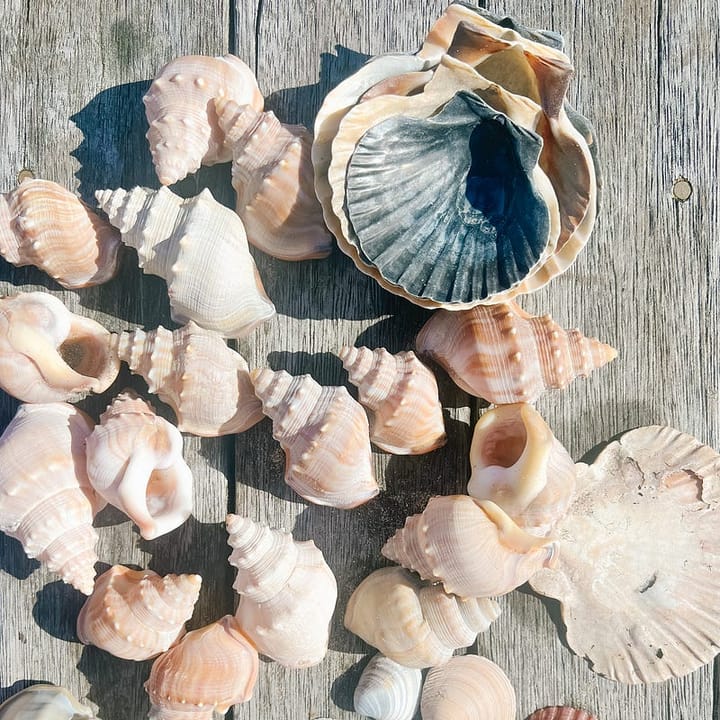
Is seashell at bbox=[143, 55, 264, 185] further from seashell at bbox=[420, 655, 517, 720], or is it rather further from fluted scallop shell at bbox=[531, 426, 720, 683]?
seashell at bbox=[420, 655, 517, 720]

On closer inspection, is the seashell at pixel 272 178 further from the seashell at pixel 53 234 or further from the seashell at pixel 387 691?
the seashell at pixel 387 691

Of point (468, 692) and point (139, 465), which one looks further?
point (468, 692)

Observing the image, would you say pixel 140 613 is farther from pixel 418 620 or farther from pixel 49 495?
pixel 418 620

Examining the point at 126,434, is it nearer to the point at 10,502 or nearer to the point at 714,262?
the point at 10,502

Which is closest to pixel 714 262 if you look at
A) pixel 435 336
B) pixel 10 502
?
pixel 435 336

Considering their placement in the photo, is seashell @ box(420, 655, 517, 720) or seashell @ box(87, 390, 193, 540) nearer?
seashell @ box(87, 390, 193, 540)

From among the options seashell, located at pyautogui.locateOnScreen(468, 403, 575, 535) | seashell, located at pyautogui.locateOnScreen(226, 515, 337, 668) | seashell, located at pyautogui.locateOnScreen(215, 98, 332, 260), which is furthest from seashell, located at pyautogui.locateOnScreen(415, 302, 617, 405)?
seashell, located at pyautogui.locateOnScreen(226, 515, 337, 668)

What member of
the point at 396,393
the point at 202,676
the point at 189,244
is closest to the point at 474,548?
the point at 396,393
